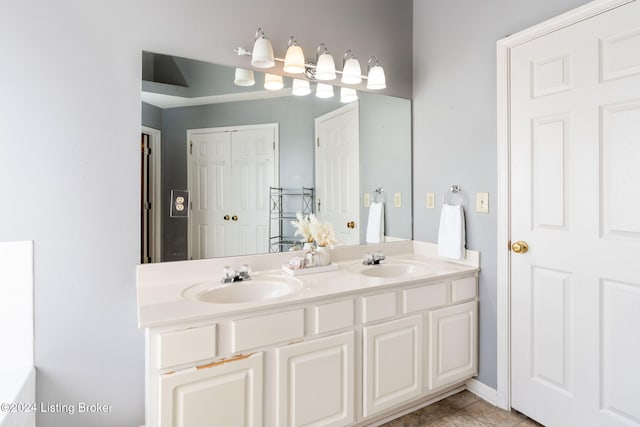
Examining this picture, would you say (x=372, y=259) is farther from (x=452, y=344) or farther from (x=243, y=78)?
(x=243, y=78)

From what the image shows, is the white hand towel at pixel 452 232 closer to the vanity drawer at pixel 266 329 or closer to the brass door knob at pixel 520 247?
the brass door knob at pixel 520 247

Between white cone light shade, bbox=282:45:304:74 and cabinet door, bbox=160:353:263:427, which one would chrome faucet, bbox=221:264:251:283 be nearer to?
cabinet door, bbox=160:353:263:427

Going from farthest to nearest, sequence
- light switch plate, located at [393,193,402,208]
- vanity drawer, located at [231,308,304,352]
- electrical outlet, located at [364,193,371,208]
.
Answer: light switch plate, located at [393,193,402,208]
electrical outlet, located at [364,193,371,208]
vanity drawer, located at [231,308,304,352]

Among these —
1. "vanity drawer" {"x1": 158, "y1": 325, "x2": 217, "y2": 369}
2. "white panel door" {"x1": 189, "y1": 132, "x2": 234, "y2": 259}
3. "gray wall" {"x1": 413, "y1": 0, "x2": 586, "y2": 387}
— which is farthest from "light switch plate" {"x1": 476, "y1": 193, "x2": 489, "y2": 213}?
"vanity drawer" {"x1": 158, "y1": 325, "x2": 217, "y2": 369}

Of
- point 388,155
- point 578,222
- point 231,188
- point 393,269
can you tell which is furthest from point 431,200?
point 231,188

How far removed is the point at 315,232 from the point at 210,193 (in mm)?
611

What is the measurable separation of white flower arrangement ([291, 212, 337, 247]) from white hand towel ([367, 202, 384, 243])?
0.40 metres

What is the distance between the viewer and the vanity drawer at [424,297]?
1.76m

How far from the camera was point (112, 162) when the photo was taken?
1581mm

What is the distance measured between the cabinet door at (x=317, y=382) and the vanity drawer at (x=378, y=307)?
4.9 inches

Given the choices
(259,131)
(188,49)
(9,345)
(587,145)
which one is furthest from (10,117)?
(587,145)

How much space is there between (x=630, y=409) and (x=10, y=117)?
2854 millimetres

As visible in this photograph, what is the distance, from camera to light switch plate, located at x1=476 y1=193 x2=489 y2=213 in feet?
6.49

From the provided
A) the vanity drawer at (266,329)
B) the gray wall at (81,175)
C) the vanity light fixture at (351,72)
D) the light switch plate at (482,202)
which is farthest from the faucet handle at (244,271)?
the light switch plate at (482,202)
